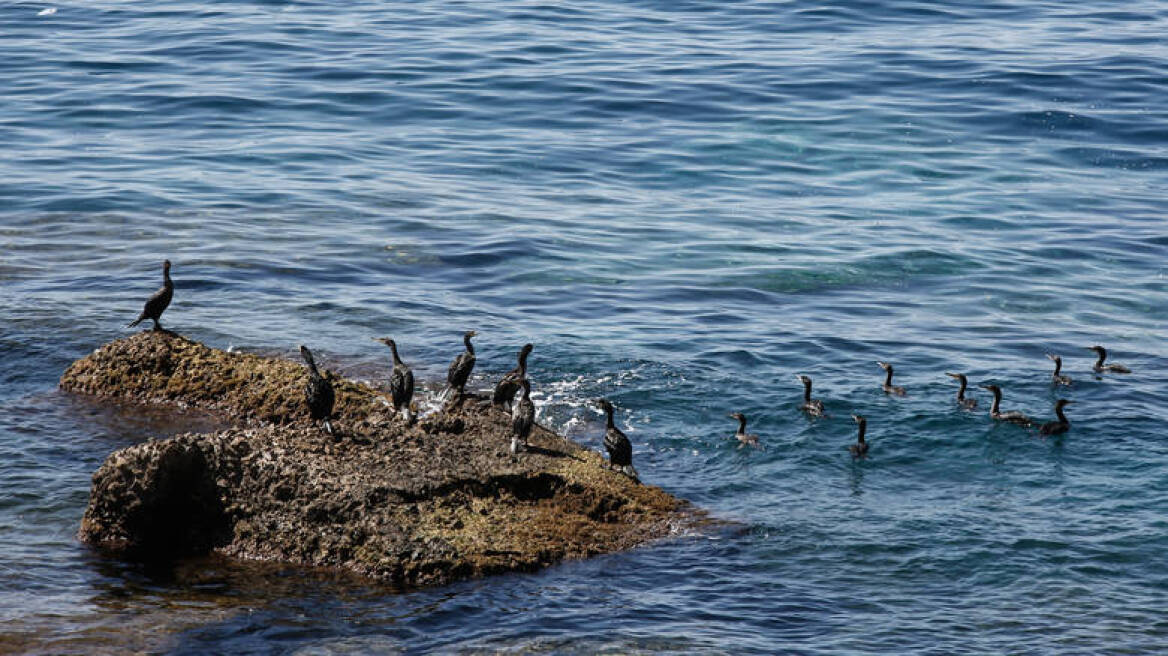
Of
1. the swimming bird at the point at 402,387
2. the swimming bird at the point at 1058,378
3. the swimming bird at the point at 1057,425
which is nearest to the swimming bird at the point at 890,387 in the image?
the swimming bird at the point at 1057,425

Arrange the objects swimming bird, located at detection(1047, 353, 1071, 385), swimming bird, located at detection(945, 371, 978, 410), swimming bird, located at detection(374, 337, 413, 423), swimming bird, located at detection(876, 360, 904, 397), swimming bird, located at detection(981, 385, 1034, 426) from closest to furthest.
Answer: swimming bird, located at detection(374, 337, 413, 423), swimming bird, located at detection(981, 385, 1034, 426), swimming bird, located at detection(945, 371, 978, 410), swimming bird, located at detection(876, 360, 904, 397), swimming bird, located at detection(1047, 353, 1071, 385)

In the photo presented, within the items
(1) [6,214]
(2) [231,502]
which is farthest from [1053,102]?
(2) [231,502]

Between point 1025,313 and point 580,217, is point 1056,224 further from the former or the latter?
point 580,217

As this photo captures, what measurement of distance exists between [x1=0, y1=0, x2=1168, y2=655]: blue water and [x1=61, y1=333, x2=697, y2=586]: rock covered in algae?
1.01ft

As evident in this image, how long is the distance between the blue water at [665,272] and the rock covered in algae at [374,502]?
31 centimetres

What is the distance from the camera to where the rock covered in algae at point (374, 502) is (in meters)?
12.3

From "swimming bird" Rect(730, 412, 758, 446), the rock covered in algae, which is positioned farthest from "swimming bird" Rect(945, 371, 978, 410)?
the rock covered in algae

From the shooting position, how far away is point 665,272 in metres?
24.1

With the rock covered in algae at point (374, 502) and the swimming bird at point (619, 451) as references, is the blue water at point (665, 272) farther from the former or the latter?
the swimming bird at point (619, 451)

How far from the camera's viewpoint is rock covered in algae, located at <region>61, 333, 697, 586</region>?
12.3 m

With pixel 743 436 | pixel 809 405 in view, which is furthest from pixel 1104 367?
pixel 743 436

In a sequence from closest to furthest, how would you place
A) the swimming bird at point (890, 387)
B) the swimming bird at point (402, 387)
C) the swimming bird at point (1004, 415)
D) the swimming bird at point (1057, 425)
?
the swimming bird at point (402, 387) < the swimming bird at point (1057, 425) < the swimming bird at point (1004, 415) < the swimming bird at point (890, 387)

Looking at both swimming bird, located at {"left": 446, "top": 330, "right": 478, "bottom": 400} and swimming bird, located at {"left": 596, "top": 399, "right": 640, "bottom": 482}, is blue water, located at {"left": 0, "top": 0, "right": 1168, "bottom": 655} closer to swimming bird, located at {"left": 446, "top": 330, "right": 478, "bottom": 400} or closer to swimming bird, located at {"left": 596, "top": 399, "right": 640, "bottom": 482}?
swimming bird, located at {"left": 596, "top": 399, "right": 640, "bottom": 482}

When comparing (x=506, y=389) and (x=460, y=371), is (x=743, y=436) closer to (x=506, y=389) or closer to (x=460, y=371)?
(x=506, y=389)
